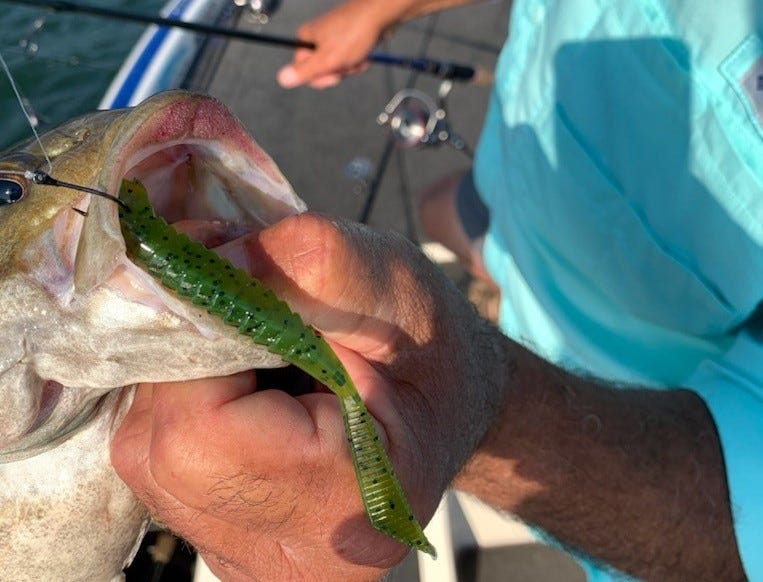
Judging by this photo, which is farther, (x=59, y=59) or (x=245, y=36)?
(x=59, y=59)

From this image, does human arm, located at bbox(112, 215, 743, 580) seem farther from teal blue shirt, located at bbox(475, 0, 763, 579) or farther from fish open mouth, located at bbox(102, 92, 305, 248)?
teal blue shirt, located at bbox(475, 0, 763, 579)

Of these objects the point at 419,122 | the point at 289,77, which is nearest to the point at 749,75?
the point at 289,77

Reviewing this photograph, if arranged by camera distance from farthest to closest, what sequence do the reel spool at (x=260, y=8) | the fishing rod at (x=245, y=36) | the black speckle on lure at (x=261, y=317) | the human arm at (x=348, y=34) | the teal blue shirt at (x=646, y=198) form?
the reel spool at (x=260, y=8)
the fishing rod at (x=245, y=36)
the human arm at (x=348, y=34)
the teal blue shirt at (x=646, y=198)
the black speckle on lure at (x=261, y=317)

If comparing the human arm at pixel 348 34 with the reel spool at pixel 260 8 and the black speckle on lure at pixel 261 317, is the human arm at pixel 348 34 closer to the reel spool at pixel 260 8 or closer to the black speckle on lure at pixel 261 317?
the reel spool at pixel 260 8

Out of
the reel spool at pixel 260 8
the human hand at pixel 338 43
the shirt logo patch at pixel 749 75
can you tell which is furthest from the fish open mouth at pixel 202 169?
the reel spool at pixel 260 8

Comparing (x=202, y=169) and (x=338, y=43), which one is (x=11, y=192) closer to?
(x=202, y=169)

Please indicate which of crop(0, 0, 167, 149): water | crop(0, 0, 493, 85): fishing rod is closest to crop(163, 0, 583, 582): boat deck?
crop(0, 0, 493, 85): fishing rod

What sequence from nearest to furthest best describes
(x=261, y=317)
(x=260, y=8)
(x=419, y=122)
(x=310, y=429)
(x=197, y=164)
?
(x=261, y=317), (x=310, y=429), (x=197, y=164), (x=419, y=122), (x=260, y=8)
